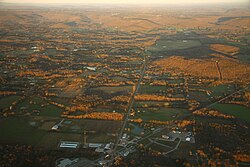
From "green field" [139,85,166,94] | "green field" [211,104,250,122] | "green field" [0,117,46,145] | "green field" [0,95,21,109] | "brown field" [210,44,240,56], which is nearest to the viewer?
"green field" [0,117,46,145]

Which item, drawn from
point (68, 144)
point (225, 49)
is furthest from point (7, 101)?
point (225, 49)

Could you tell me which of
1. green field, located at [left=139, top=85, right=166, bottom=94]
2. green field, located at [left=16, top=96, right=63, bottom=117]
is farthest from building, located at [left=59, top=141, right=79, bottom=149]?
green field, located at [left=139, top=85, right=166, bottom=94]

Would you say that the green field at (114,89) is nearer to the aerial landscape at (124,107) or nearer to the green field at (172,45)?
the aerial landscape at (124,107)

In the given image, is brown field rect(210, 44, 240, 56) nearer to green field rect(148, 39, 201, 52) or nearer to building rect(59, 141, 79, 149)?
green field rect(148, 39, 201, 52)

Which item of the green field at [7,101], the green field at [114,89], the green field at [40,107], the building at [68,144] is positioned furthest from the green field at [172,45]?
the building at [68,144]

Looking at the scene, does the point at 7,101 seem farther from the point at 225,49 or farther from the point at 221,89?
the point at 225,49

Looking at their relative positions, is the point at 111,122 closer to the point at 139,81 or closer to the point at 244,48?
the point at 139,81
